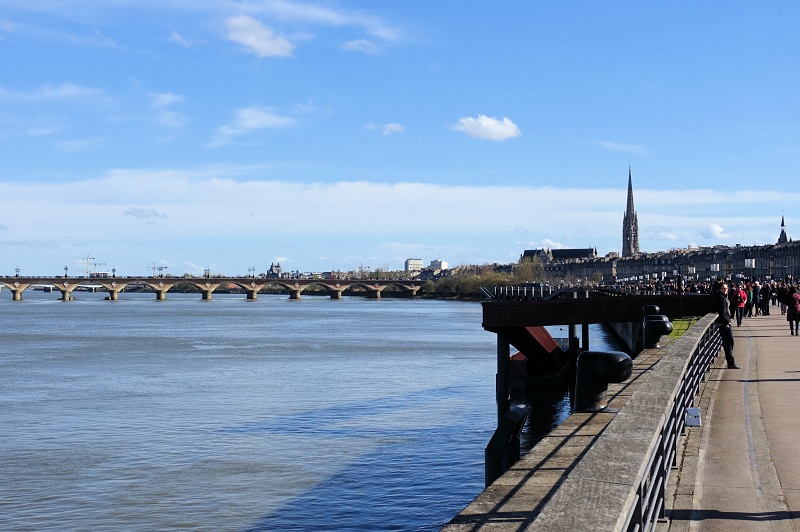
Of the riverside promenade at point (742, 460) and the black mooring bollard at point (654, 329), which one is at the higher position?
the black mooring bollard at point (654, 329)

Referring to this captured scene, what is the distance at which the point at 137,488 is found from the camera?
18.9 metres

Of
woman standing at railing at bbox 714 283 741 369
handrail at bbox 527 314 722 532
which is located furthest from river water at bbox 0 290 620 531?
handrail at bbox 527 314 722 532

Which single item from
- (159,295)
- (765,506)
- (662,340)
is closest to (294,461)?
(662,340)

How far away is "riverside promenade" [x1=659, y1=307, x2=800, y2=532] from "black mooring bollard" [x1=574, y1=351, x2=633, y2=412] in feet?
3.58

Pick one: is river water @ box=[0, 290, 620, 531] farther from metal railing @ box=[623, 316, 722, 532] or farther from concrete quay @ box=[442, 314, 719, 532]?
concrete quay @ box=[442, 314, 719, 532]

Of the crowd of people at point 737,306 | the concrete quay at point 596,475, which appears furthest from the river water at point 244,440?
the concrete quay at point 596,475

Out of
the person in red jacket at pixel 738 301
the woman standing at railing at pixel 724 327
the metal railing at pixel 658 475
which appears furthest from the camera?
the person in red jacket at pixel 738 301

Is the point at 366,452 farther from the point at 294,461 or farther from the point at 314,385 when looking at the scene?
the point at 314,385

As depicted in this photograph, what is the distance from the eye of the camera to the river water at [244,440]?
1703 centimetres

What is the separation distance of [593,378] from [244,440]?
46.9 ft

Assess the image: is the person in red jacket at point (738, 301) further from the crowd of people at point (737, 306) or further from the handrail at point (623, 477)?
the handrail at point (623, 477)

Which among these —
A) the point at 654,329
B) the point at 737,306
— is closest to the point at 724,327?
the point at 654,329

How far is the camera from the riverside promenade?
24.3ft

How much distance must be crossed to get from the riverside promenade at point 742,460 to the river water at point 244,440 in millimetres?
5069
